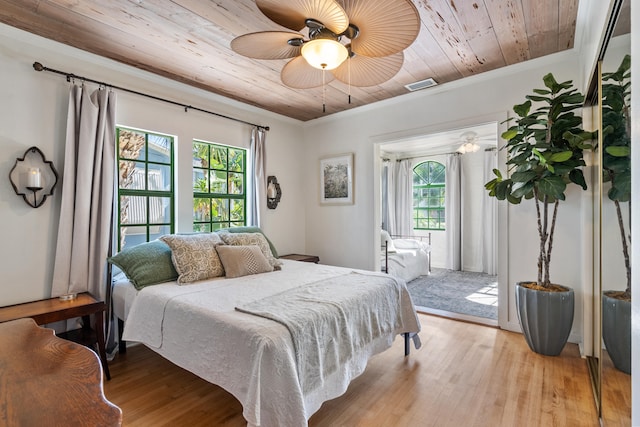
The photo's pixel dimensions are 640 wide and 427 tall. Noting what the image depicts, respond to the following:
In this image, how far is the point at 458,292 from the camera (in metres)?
4.57

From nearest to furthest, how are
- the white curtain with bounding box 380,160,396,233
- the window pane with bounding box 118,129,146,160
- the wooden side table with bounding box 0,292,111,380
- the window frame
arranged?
1. the wooden side table with bounding box 0,292,111,380
2. the window pane with bounding box 118,129,146,160
3. the window frame
4. the white curtain with bounding box 380,160,396,233

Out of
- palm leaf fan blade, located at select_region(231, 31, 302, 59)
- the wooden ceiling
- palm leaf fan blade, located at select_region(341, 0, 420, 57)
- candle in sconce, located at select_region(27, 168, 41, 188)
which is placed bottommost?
candle in sconce, located at select_region(27, 168, 41, 188)

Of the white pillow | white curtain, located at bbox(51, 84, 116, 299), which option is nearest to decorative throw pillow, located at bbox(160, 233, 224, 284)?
white curtain, located at bbox(51, 84, 116, 299)

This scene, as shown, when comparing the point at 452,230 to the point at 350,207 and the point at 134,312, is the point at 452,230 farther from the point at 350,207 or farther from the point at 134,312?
the point at 134,312

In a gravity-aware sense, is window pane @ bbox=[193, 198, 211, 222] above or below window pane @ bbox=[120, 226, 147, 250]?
above

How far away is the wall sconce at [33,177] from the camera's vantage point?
235cm

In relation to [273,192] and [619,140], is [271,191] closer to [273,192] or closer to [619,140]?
[273,192]

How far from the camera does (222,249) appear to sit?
282 cm

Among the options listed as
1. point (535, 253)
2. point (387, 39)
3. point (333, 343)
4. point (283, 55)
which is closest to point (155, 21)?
point (283, 55)

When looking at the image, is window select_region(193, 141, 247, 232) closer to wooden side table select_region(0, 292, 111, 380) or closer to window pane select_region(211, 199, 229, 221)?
window pane select_region(211, 199, 229, 221)

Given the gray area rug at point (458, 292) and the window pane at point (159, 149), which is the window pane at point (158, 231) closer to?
the window pane at point (159, 149)

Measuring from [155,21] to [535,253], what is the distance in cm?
372

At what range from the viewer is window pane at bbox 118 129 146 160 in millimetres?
3006

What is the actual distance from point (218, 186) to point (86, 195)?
1.46 meters
